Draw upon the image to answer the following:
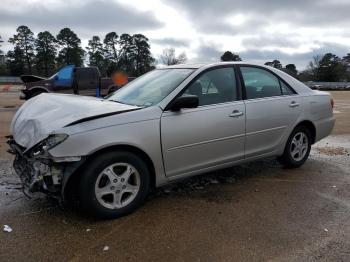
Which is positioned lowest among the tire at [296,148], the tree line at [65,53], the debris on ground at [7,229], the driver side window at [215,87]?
the debris on ground at [7,229]

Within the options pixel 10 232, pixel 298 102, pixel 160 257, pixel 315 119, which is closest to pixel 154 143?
pixel 160 257

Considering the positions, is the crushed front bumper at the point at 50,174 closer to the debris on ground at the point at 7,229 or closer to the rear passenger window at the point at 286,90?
the debris on ground at the point at 7,229

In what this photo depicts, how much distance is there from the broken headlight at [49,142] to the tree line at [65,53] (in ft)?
234

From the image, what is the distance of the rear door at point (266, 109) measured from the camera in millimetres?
4867

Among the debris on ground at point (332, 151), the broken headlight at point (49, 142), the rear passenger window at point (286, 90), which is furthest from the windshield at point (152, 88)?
the debris on ground at point (332, 151)

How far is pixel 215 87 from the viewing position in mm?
4672

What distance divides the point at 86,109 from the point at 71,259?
1.57 metres

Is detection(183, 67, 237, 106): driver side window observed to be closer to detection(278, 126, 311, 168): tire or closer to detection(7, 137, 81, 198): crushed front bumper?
detection(278, 126, 311, 168): tire

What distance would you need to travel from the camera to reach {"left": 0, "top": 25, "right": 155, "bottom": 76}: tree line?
75.9 m

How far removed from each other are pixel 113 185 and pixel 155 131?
70cm

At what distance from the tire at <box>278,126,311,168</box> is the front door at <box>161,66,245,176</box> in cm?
104

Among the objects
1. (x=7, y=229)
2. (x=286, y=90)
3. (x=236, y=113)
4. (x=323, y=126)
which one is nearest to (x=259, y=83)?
(x=286, y=90)

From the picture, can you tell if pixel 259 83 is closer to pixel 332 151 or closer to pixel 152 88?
pixel 152 88

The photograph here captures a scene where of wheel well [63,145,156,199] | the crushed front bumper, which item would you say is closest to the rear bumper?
wheel well [63,145,156,199]
